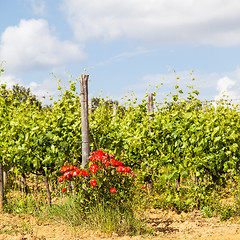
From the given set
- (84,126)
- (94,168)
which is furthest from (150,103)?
(94,168)

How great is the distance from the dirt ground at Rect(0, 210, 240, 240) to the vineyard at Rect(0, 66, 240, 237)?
0.27 meters

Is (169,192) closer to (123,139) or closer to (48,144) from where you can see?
(123,139)

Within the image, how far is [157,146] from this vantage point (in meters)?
6.84

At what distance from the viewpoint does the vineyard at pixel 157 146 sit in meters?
6.50

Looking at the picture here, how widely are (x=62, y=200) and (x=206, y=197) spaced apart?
9.16 ft

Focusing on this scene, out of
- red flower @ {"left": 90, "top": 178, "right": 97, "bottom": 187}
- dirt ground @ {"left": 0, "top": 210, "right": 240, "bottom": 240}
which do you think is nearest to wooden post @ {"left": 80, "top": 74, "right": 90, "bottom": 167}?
red flower @ {"left": 90, "top": 178, "right": 97, "bottom": 187}

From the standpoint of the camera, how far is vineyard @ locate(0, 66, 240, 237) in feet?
21.3

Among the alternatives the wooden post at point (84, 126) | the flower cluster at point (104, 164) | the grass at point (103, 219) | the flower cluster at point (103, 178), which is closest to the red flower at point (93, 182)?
the flower cluster at point (104, 164)

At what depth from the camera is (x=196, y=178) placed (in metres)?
6.86

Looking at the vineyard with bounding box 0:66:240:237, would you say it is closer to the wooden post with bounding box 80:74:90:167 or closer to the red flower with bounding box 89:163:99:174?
the wooden post with bounding box 80:74:90:167

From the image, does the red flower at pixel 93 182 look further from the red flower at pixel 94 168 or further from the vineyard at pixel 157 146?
the vineyard at pixel 157 146

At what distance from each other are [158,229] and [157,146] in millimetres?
1706

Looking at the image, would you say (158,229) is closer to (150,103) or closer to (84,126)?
(84,126)

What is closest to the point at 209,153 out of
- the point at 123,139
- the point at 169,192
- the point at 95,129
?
the point at 169,192
